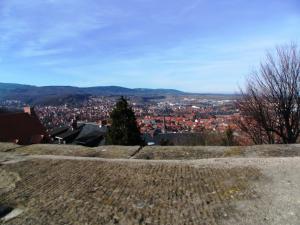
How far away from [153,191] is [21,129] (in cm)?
3015

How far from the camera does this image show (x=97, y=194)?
691 centimetres

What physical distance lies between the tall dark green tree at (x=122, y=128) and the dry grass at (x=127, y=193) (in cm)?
1063

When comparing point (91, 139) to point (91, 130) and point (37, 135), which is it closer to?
point (37, 135)

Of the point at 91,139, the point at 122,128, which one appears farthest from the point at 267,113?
the point at 91,139

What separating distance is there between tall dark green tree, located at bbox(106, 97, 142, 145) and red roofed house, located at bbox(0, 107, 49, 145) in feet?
46.3

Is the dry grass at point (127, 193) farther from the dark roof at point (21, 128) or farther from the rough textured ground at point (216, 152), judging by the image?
the dark roof at point (21, 128)

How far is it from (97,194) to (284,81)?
1496cm

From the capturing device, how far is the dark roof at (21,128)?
3263 centimetres

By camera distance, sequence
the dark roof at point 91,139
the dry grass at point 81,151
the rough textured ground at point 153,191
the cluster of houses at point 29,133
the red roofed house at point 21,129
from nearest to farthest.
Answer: the rough textured ground at point 153,191 → the dry grass at point 81,151 → the red roofed house at point 21,129 → the cluster of houses at point 29,133 → the dark roof at point 91,139

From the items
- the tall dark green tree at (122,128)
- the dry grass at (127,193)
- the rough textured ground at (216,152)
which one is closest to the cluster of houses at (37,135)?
the tall dark green tree at (122,128)

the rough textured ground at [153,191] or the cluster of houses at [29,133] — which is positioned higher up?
the rough textured ground at [153,191]

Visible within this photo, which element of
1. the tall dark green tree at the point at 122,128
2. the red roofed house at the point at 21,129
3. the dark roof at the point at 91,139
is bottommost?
the dark roof at the point at 91,139

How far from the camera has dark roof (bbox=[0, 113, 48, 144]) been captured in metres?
32.6

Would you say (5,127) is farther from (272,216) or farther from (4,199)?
(272,216)
